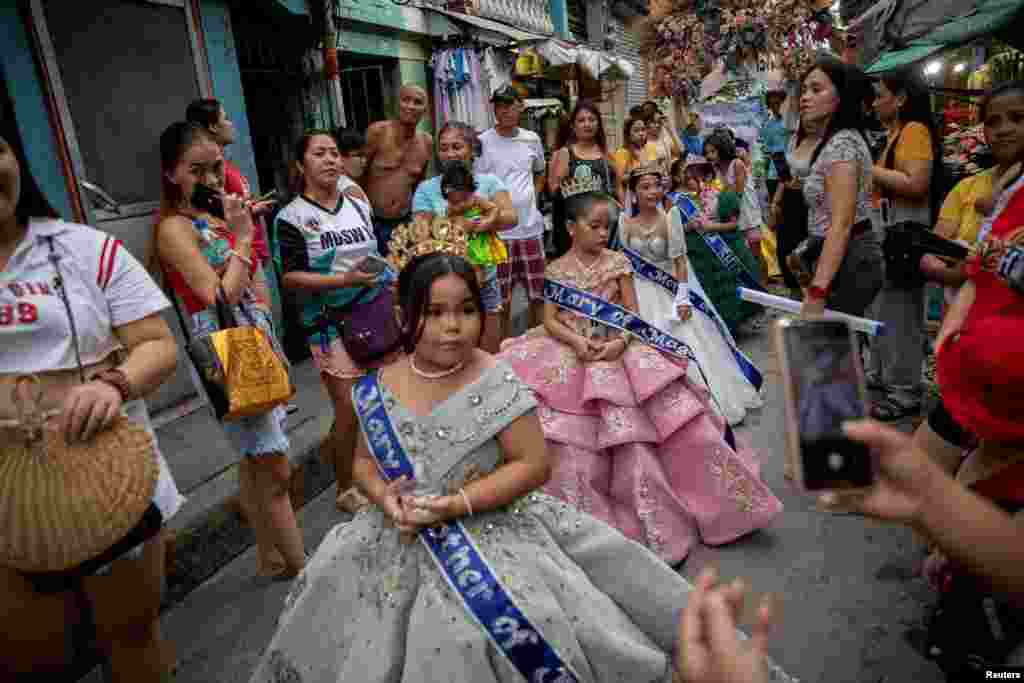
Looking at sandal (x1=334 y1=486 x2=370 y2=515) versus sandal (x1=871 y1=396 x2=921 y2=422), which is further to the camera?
sandal (x1=871 y1=396 x2=921 y2=422)

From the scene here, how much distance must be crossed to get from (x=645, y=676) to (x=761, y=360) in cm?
426

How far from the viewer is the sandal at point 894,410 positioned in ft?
13.5

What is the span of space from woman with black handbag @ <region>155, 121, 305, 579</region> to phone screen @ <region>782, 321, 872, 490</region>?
1956mm

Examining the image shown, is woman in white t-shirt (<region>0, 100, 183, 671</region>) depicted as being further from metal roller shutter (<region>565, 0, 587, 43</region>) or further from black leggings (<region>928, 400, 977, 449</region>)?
metal roller shutter (<region>565, 0, 587, 43</region>)

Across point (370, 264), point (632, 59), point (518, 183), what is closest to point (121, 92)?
point (370, 264)

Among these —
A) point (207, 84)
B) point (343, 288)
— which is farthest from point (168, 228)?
point (207, 84)

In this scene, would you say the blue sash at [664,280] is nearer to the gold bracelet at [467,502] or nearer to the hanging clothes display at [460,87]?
the gold bracelet at [467,502]

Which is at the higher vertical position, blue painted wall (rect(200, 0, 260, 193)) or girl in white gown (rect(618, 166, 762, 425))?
blue painted wall (rect(200, 0, 260, 193))

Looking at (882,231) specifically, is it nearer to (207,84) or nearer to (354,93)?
(207,84)

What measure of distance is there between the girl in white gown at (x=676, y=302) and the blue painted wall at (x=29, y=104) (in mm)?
3256

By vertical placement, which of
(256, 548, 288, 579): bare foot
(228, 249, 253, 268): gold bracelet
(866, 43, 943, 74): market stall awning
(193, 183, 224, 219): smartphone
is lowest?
(256, 548, 288, 579): bare foot

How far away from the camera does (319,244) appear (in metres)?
3.08

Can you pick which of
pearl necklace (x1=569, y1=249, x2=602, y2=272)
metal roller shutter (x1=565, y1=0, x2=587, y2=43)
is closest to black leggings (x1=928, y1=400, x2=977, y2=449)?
pearl necklace (x1=569, y1=249, x2=602, y2=272)

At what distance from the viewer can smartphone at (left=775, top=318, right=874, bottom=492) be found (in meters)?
0.81
